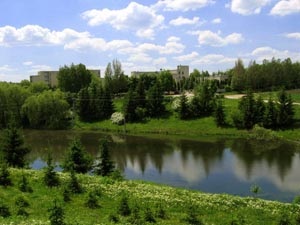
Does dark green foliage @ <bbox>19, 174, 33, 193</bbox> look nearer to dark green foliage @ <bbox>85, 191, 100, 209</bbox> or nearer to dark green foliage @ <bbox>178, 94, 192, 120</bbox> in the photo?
dark green foliage @ <bbox>85, 191, 100, 209</bbox>

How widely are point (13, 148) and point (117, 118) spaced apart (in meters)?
45.7

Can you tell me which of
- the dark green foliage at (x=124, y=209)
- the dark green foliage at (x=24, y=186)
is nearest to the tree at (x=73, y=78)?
the dark green foliage at (x=24, y=186)

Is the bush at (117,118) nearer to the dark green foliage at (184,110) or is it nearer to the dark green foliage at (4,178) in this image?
the dark green foliage at (184,110)

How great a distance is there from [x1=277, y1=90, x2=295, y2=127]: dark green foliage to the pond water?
770 centimetres

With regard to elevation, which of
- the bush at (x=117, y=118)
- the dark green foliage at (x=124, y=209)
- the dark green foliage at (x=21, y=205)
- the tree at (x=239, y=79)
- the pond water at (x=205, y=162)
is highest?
the tree at (x=239, y=79)

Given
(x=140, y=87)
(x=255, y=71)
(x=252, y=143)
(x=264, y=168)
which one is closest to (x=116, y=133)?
(x=140, y=87)

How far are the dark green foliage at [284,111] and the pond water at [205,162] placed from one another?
25.3 ft

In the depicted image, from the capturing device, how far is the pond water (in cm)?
3281

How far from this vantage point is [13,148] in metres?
29.6

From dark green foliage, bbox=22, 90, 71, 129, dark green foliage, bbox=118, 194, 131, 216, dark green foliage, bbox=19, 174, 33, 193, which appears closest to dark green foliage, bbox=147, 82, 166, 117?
dark green foliage, bbox=22, 90, 71, 129

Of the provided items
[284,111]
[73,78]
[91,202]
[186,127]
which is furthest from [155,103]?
[91,202]

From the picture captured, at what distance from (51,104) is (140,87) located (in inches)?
719

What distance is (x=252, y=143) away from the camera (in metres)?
56.2

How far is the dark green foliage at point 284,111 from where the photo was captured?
61.9m
